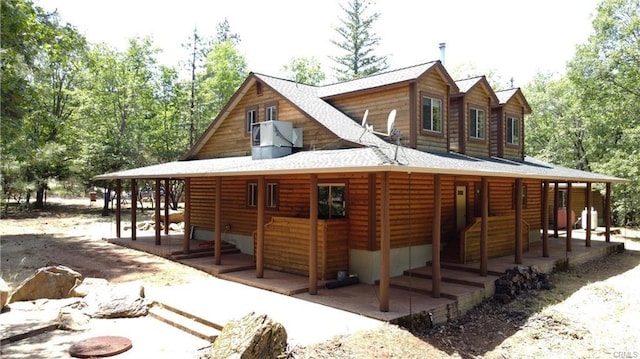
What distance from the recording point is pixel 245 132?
51.7 ft

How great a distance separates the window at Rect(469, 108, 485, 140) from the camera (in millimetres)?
14969

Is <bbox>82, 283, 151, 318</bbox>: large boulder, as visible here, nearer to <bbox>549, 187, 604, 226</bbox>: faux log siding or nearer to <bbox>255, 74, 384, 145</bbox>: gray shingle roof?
<bbox>255, 74, 384, 145</bbox>: gray shingle roof

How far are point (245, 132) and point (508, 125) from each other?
420 inches

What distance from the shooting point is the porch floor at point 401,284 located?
8.58m

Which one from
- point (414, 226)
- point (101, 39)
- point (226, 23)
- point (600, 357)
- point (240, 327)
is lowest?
point (600, 357)

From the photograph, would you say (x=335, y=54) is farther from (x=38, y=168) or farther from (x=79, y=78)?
(x=38, y=168)

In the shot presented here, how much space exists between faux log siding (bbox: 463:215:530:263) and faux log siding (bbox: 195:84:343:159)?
15.7 ft

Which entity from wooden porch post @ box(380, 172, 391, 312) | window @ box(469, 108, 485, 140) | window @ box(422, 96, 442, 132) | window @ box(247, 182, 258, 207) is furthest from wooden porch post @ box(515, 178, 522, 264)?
window @ box(247, 182, 258, 207)

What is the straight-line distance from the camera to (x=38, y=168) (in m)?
25.0

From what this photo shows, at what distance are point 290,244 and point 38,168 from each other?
2105 centimetres

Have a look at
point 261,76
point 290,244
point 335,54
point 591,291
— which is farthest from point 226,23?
point 591,291

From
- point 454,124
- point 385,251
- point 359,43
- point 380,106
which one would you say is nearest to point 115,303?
point 385,251

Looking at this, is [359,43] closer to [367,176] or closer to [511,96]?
[511,96]

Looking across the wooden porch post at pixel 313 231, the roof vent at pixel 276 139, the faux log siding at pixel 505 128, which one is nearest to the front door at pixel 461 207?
the faux log siding at pixel 505 128
